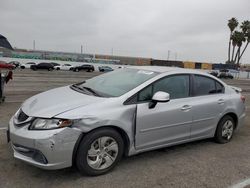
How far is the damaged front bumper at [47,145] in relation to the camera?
10.3 ft

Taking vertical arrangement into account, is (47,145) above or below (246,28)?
below

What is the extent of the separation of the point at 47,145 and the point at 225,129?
3.50 m

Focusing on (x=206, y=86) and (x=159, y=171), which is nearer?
(x=159, y=171)

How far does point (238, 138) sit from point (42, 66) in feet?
135

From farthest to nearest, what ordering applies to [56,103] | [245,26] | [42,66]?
[245,26] < [42,66] < [56,103]

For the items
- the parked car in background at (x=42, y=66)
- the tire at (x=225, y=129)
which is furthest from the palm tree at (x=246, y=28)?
the tire at (x=225, y=129)

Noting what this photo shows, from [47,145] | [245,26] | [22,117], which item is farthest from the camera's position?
[245,26]

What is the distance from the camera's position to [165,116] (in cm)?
407

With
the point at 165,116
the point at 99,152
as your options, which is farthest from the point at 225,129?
the point at 99,152

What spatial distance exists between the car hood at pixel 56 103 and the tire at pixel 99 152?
0.44m

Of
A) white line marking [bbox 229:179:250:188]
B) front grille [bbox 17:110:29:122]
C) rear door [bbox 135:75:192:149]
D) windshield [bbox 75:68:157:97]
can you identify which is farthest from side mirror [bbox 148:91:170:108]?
front grille [bbox 17:110:29:122]

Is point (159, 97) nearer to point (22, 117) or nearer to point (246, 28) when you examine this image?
point (22, 117)

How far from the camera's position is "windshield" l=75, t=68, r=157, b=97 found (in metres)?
4.06

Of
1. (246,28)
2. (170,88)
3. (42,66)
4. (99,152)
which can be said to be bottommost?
(42,66)
